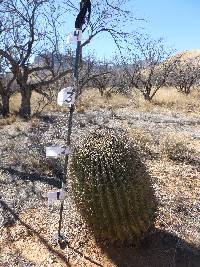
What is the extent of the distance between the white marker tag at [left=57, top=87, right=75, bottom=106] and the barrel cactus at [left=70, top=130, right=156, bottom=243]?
0.39 m

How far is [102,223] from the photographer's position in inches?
164

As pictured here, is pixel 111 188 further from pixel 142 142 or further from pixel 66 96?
pixel 142 142

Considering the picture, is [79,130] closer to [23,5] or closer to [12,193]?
[12,193]

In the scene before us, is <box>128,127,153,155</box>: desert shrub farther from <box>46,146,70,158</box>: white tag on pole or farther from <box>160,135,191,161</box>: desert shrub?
<box>46,146,70,158</box>: white tag on pole

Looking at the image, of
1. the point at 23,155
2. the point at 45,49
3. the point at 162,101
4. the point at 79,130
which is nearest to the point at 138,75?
the point at 162,101

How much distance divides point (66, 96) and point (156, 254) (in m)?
1.68

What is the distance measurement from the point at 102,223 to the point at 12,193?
203 centimetres

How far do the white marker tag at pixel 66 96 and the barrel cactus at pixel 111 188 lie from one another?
389mm

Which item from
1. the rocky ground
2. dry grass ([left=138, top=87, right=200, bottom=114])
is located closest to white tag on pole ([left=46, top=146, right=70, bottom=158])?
the rocky ground

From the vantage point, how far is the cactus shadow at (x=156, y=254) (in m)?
4.25

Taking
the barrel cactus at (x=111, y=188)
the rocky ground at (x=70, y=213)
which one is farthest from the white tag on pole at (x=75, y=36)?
the rocky ground at (x=70, y=213)

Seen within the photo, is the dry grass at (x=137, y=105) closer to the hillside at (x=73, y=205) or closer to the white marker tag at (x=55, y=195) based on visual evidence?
the hillside at (x=73, y=205)

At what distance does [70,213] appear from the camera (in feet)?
17.0

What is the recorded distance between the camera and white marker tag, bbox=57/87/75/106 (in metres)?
4.33
